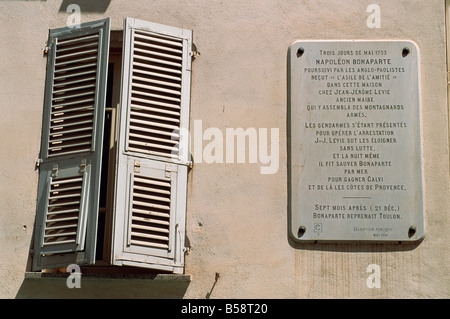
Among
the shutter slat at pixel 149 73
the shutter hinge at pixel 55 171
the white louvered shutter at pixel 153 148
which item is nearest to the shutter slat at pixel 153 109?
the white louvered shutter at pixel 153 148

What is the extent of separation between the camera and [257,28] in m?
9.01

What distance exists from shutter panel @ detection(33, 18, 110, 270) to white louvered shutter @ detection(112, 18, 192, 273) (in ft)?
0.76

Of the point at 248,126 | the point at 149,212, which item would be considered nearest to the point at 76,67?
the point at 149,212

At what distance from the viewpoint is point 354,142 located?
336 inches

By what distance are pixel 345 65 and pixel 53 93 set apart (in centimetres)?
271

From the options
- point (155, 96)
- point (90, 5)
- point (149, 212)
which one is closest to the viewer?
point (149, 212)

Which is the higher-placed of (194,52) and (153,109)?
(194,52)

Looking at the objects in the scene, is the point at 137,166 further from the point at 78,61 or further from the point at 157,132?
the point at 78,61

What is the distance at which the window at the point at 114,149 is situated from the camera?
8188 mm

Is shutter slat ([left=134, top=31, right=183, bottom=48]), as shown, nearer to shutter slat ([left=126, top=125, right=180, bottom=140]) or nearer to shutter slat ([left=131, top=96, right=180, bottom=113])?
shutter slat ([left=131, top=96, right=180, bottom=113])

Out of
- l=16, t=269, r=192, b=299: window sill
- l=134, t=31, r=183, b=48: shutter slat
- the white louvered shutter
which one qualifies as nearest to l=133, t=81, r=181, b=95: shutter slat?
the white louvered shutter

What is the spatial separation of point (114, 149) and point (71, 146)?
1.38 ft

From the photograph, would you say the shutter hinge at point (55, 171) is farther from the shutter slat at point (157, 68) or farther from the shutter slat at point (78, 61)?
the shutter slat at point (157, 68)

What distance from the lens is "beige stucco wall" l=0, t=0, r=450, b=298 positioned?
8.30 meters
